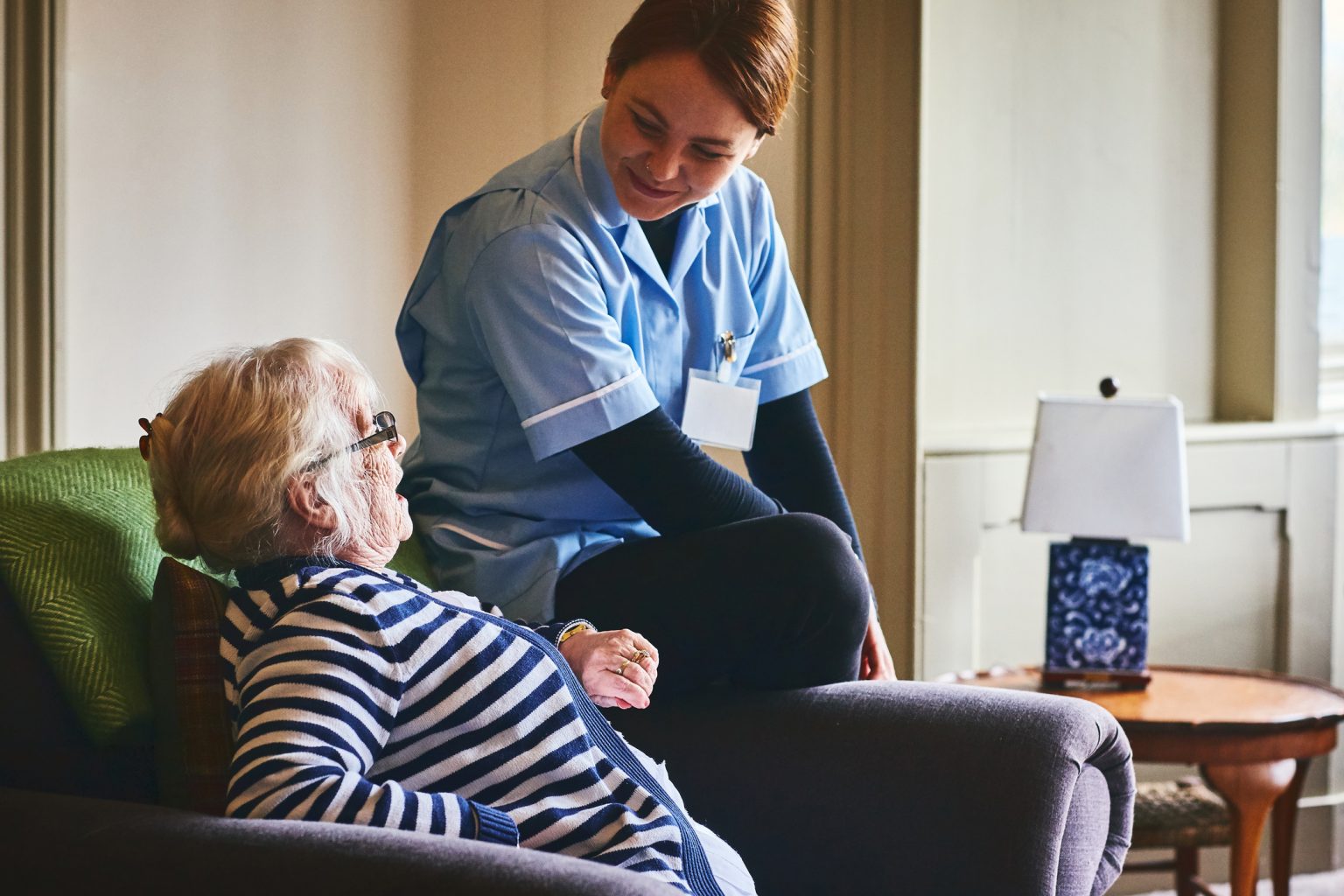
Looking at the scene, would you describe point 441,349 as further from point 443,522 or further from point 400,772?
point 400,772

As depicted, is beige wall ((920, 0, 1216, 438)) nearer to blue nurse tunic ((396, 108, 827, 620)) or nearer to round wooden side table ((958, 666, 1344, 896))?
round wooden side table ((958, 666, 1344, 896))

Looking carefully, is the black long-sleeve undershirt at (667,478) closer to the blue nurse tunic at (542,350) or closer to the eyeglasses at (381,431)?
the blue nurse tunic at (542,350)

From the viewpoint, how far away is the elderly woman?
1073 mm

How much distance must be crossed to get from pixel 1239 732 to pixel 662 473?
112 centimetres

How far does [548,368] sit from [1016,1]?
62.7 inches

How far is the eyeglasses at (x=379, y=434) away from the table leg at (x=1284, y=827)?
179 centimetres

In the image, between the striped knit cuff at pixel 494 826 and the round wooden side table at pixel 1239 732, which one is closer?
the striped knit cuff at pixel 494 826

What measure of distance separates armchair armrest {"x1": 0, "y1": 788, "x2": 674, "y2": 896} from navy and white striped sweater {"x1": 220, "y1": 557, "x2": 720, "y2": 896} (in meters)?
0.04

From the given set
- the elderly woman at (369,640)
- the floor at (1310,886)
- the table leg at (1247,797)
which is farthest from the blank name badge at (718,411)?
the floor at (1310,886)

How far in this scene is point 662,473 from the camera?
1516 mm

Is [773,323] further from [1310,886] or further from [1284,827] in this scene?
[1310,886]

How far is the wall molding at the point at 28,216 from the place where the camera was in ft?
6.71

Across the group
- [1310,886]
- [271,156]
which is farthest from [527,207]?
[1310,886]

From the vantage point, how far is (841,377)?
2492mm
